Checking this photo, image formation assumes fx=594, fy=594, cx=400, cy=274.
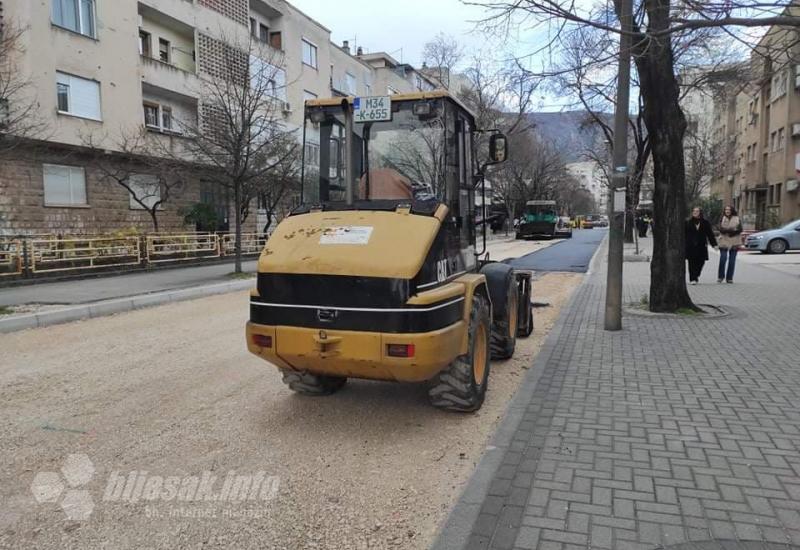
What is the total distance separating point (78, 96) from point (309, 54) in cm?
1979

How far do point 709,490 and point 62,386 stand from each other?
5.92m

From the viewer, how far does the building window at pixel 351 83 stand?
45375 mm

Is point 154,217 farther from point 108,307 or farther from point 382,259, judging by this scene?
point 382,259

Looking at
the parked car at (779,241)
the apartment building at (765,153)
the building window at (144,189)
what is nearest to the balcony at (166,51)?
the building window at (144,189)

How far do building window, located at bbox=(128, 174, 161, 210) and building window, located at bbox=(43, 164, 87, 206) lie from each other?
213cm

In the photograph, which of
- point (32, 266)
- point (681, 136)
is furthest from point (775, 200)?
point (32, 266)

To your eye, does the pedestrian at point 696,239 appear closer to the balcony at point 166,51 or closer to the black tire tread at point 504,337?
the black tire tread at point 504,337

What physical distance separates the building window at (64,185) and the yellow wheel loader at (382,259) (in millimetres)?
19246

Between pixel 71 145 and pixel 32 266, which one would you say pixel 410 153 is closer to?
pixel 32 266

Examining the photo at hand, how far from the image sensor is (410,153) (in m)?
5.25

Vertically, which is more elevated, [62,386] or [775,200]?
[775,200]

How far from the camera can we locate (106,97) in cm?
2294

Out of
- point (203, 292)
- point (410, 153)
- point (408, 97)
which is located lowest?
point (203, 292)

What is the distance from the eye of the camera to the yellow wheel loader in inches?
168
